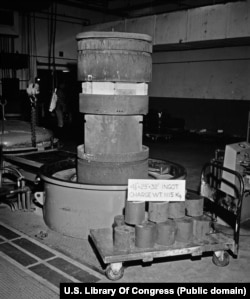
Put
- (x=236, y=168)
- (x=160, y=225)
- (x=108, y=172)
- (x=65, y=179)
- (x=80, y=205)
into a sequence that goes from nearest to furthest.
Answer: (x=160, y=225) < (x=80, y=205) < (x=108, y=172) < (x=236, y=168) < (x=65, y=179)

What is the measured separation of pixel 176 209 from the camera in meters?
3.68

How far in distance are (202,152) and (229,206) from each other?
6.30m

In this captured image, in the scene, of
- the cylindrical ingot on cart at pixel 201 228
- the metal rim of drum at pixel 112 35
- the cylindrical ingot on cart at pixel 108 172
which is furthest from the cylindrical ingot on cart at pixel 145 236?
the metal rim of drum at pixel 112 35

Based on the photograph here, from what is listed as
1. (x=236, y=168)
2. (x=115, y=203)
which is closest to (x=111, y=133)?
(x=115, y=203)

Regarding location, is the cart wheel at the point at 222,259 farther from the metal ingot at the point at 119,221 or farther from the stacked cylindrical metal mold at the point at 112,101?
the stacked cylindrical metal mold at the point at 112,101

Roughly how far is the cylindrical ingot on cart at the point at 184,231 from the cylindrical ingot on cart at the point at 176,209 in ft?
0.36

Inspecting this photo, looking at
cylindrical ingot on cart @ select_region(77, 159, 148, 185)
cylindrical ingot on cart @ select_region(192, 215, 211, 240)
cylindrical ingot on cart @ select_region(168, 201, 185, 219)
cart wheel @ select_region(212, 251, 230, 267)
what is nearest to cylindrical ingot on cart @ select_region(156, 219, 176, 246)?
cylindrical ingot on cart @ select_region(168, 201, 185, 219)

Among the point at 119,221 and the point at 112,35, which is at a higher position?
the point at 112,35

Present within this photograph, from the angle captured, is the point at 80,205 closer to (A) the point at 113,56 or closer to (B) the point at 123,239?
(B) the point at 123,239

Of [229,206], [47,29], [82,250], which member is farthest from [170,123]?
[82,250]

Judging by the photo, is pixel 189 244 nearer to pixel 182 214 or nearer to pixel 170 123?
pixel 182 214

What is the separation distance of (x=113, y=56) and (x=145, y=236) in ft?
7.10

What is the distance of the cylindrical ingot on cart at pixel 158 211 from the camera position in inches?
139

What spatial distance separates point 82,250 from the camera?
13.4 ft
